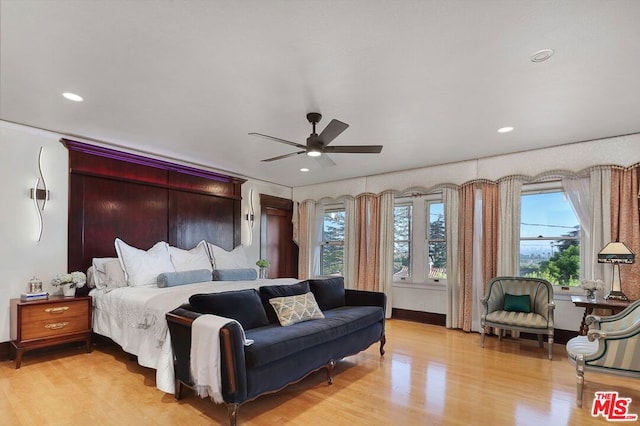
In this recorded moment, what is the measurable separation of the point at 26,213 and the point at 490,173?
6022 millimetres

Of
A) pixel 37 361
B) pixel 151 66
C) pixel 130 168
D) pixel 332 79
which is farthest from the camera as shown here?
pixel 130 168

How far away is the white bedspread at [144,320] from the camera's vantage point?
9.16 feet

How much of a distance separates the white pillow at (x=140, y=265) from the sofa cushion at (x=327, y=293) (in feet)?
6.20

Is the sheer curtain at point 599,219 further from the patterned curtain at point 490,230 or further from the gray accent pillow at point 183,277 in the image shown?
the gray accent pillow at point 183,277

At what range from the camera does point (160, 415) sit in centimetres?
252

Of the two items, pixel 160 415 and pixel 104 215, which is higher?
pixel 104 215

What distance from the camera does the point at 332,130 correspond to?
2.97m

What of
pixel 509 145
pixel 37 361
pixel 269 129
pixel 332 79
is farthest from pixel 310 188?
pixel 37 361

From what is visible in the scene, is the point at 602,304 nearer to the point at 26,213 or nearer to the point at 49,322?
the point at 49,322

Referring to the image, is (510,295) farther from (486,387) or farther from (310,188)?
(310,188)

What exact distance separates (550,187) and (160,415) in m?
5.25

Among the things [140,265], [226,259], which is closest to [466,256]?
→ [226,259]

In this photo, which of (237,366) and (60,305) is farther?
(60,305)
